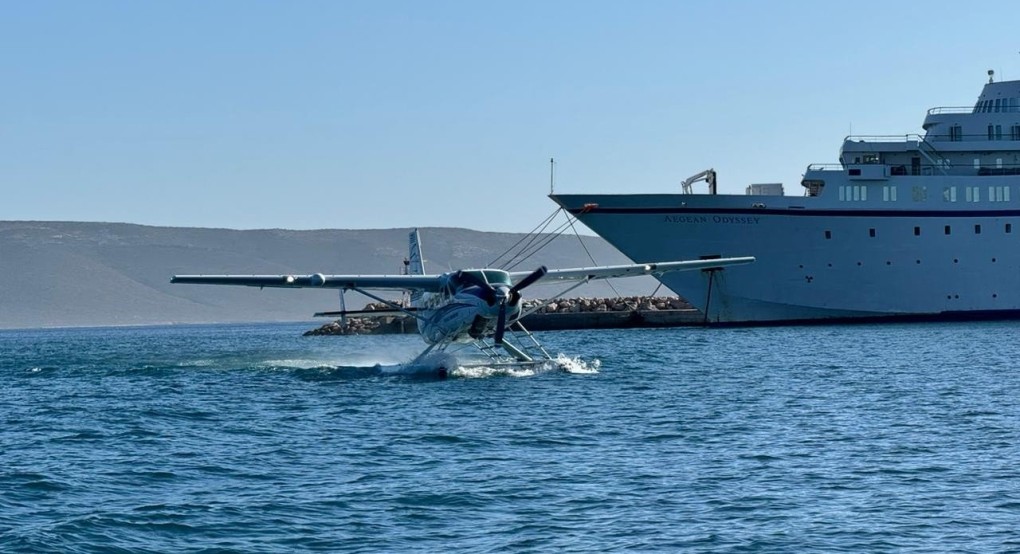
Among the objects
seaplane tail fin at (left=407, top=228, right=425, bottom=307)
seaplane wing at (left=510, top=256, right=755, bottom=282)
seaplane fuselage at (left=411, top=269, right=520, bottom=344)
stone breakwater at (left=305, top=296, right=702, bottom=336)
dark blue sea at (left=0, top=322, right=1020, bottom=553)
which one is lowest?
dark blue sea at (left=0, top=322, right=1020, bottom=553)

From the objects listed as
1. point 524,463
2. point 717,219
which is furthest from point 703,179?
point 524,463

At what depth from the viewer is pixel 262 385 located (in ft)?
114

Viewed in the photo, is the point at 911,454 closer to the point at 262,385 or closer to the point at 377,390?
the point at 377,390

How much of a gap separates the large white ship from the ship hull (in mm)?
45

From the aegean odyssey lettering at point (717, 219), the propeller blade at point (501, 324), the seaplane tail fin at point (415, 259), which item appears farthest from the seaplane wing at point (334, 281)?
the aegean odyssey lettering at point (717, 219)

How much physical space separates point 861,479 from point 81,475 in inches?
410

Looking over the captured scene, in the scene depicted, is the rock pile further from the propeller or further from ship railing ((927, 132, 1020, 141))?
the propeller

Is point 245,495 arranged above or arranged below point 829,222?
below

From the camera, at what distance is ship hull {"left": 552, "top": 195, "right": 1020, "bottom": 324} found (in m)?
61.1

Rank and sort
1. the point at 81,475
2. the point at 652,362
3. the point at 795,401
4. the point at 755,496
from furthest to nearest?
the point at 652,362
the point at 795,401
the point at 81,475
the point at 755,496

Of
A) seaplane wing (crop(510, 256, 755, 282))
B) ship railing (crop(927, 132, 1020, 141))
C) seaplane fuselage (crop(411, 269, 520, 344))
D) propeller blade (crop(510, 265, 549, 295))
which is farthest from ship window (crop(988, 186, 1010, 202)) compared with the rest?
seaplane fuselage (crop(411, 269, 520, 344))

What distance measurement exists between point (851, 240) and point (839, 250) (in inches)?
27.2

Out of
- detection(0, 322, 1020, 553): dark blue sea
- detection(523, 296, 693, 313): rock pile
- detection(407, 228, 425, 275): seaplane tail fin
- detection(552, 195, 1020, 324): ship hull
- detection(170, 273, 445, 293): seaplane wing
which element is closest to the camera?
detection(0, 322, 1020, 553): dark blue sea

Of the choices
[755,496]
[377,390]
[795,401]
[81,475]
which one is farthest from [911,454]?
[377,390]
